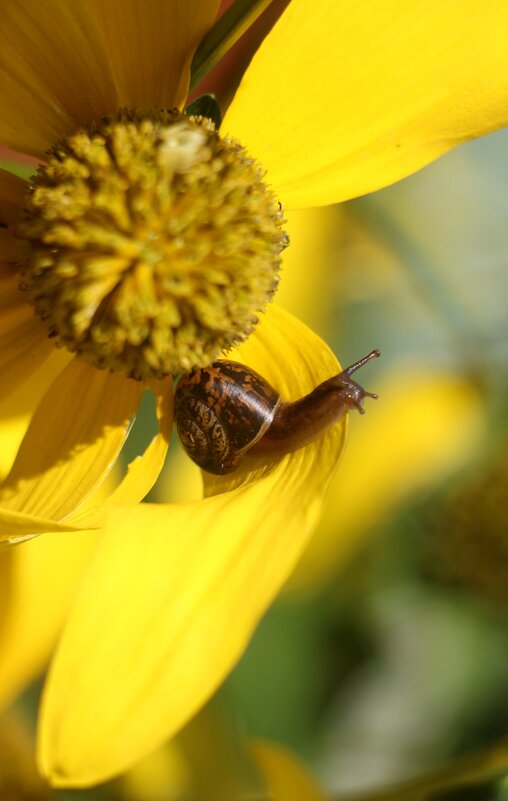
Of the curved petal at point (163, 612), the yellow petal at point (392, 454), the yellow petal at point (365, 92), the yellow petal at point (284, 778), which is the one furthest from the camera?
the yellow petal at point (392, 454)

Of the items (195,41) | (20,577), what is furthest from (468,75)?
(20,577)

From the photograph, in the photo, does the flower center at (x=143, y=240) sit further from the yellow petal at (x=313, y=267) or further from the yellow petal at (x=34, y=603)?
the yellow petal at (x=313, y=267)

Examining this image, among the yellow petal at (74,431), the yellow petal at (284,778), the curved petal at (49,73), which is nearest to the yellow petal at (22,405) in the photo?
the yellow petal at (74,431)

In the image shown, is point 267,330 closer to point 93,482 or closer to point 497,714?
point 93,482

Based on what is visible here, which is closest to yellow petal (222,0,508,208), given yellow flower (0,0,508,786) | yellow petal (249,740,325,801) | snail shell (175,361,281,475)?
yellow flower (0,0,508,786)

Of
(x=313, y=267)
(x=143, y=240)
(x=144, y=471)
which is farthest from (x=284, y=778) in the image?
(x=313, y=267)

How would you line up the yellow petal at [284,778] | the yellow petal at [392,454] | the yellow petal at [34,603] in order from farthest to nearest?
the yellow petal at [392,454], the yellow petal at [34,603], the yellow petal at [284,778]

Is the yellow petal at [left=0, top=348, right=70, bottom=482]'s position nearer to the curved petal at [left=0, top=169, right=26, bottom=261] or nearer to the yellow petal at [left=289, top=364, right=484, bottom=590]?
the curved petal at [left=0, top=169, right=26, bottom=261]
